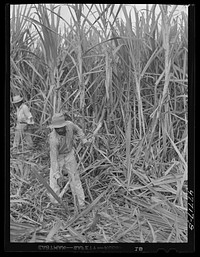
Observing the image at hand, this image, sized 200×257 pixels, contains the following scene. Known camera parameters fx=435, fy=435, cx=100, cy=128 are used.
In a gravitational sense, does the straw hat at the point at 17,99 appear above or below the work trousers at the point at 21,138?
above

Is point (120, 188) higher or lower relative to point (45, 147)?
lower

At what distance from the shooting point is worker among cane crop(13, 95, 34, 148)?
200 cm

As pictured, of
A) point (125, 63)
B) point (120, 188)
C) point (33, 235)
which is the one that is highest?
point (125, 63)

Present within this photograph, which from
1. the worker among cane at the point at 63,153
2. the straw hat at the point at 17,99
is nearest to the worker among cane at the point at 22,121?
the straw hat at the point at 17,99

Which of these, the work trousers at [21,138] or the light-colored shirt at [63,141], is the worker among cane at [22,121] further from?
the light-colored shirt at [63,141]

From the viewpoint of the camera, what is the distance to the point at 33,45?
2033 millimetres

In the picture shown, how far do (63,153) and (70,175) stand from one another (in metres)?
0.11

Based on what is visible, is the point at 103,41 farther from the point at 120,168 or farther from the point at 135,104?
the point at 120,168

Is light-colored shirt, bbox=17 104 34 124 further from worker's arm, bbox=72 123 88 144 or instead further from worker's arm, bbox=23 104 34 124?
worker's arm, bbox=72 123 88 144

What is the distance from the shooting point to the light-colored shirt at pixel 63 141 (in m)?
1.99

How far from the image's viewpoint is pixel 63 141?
6.55 ft

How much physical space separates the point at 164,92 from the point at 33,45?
650 mm

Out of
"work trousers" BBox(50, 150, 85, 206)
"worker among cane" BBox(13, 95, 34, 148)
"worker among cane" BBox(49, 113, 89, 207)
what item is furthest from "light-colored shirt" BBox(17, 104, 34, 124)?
"work trousers" BBox(50, 150, 85, 206)

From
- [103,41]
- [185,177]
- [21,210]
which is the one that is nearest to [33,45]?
[103,41]
